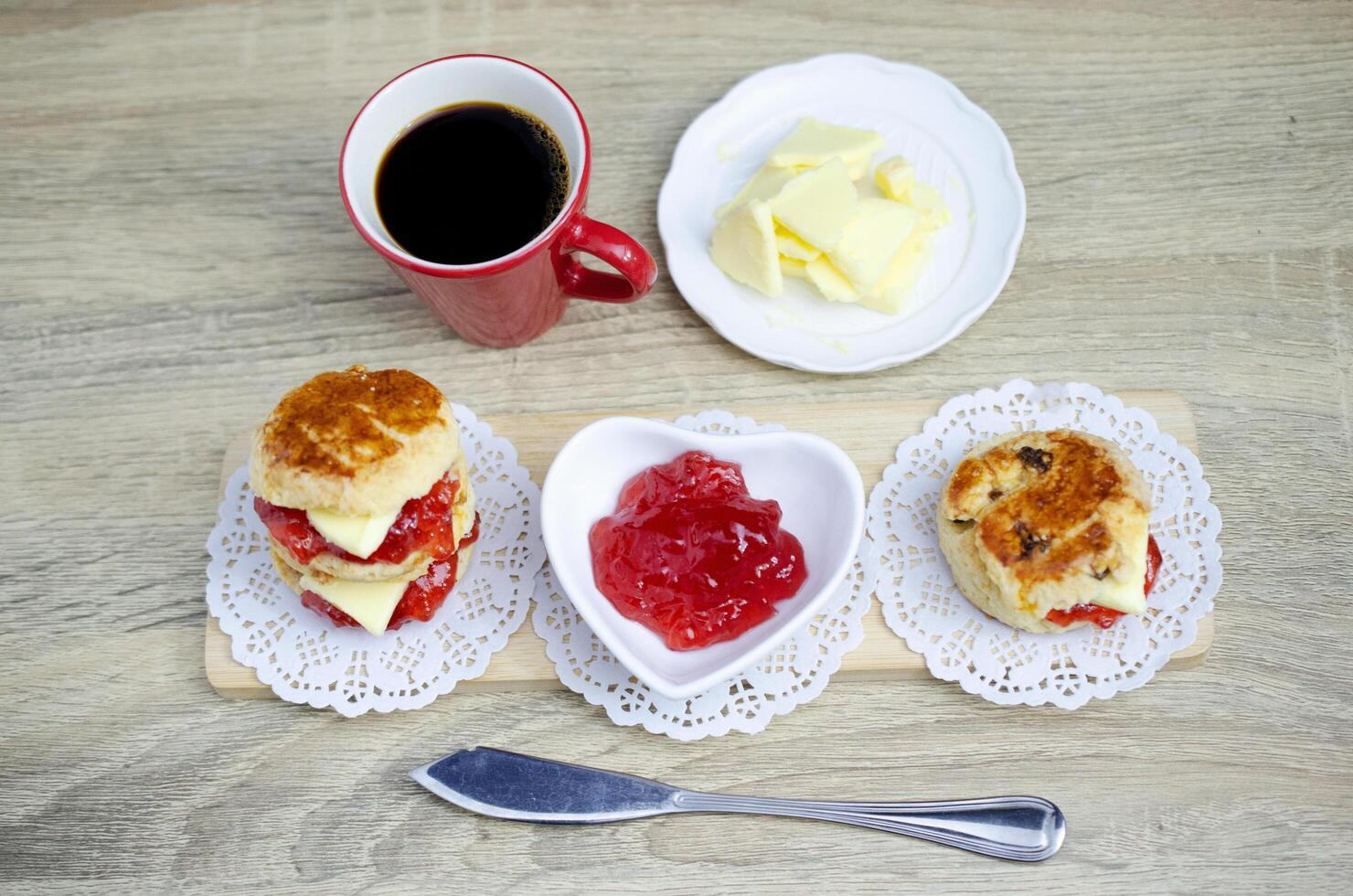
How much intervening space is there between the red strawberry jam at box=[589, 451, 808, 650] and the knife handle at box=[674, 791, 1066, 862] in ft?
1.47

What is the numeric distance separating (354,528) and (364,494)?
3.9 inches

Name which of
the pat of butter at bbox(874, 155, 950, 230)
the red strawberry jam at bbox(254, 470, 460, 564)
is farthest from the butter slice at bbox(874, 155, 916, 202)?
the red strawberry jam at bbox(254, 470, 460, 564)

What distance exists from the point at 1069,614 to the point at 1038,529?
240 mm

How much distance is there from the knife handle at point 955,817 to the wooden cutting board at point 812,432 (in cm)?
35

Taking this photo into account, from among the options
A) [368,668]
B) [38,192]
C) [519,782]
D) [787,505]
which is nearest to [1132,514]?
[787,505]

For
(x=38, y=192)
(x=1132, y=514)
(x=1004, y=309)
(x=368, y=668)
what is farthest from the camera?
(x=38, y=192)

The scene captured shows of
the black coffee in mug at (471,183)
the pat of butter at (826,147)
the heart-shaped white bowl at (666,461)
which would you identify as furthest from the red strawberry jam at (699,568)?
the pat of butter at (826,147)

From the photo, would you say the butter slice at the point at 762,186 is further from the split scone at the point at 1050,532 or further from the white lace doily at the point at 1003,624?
the split scone at the point at 1050,532

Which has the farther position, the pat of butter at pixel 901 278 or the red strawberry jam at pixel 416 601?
the pat of butter at pixel 901 278

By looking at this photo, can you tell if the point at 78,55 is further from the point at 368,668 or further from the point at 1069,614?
the point at 1069,614

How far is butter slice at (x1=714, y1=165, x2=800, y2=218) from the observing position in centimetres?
318

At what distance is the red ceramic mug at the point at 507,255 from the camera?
8.86 ft

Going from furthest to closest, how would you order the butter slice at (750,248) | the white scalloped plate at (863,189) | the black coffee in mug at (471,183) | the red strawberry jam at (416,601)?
the white scalloped plate at (863,189) → the butter slice at (750,248) → the black coffee in mug at (471,183) → the red strawberry jam at (416,601)

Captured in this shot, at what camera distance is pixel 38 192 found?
3547 mm
